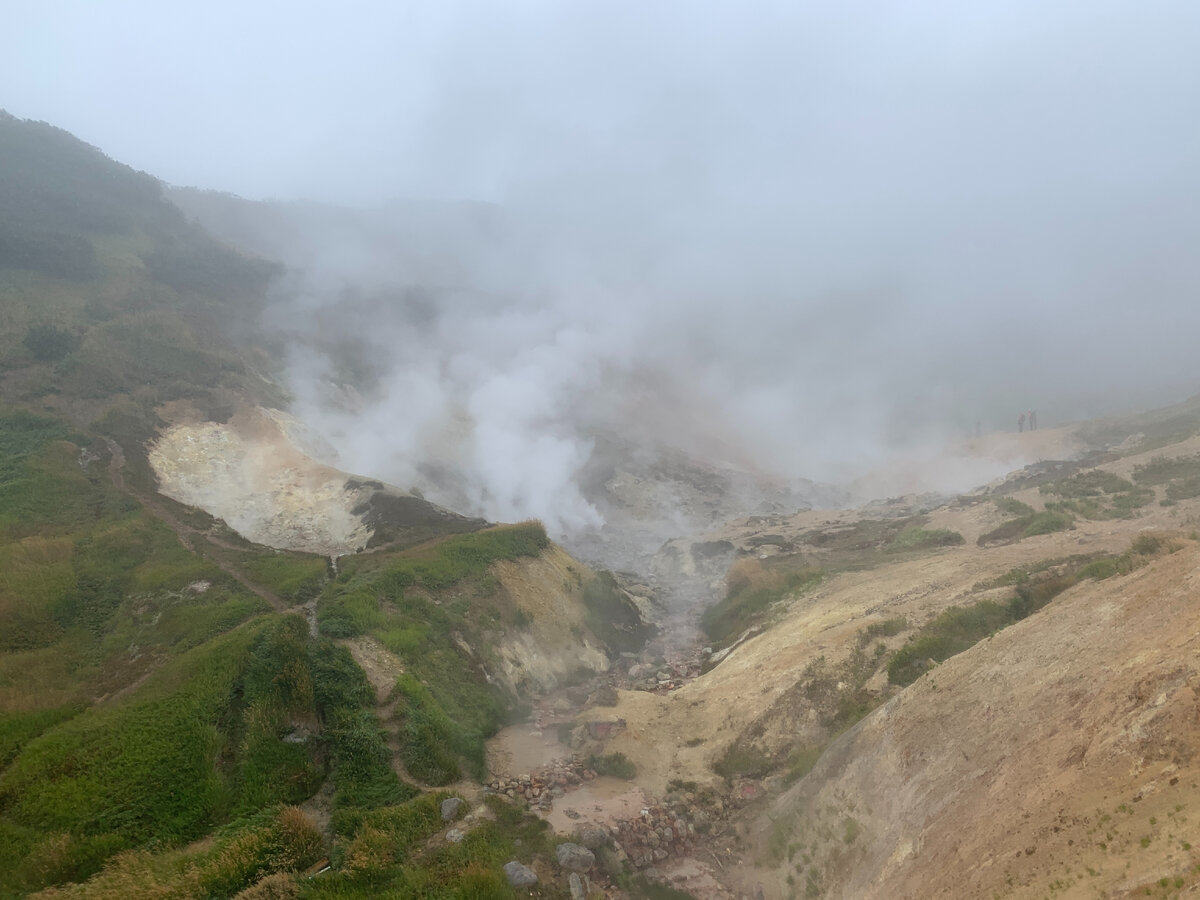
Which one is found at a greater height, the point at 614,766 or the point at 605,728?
the point at 605,728

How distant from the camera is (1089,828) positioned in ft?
30.1

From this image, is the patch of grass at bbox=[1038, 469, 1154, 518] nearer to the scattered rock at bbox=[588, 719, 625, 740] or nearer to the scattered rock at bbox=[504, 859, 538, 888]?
the scattered rock at bbox=[588, 719, 625, 740]

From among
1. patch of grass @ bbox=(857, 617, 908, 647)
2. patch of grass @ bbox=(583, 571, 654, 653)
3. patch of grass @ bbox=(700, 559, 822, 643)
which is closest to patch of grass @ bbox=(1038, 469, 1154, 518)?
patch of grass @ bbox=(700, 559, 822, 643)

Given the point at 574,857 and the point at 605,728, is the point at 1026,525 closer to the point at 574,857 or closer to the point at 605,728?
the point at 605,728

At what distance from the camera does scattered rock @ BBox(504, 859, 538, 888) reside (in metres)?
13.7

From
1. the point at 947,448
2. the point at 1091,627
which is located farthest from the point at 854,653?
Result: the point at 947,448

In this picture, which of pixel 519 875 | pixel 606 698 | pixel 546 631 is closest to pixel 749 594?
pixel 546 631

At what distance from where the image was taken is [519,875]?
13844 millimetres

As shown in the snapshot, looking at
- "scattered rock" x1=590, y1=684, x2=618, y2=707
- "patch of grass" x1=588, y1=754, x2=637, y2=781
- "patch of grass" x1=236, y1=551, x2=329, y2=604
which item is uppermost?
"patch of grass" x1=236, y1=551, x2=329, y2=604

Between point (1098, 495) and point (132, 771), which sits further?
point (1098, 495)

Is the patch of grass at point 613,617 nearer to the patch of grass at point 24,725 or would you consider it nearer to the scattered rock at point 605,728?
the scattered rock at point 605,728

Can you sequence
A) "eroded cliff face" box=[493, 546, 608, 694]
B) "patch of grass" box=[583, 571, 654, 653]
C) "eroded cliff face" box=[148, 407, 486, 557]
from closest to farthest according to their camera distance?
"eroded cliff face" box=[493, 546, 608, 694] < "patch of grass" box=[583, 571, 654, 653] < "eroded cliff face" box=[148, 407, 486, 557]

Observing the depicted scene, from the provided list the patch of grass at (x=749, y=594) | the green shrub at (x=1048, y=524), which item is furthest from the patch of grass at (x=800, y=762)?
the green shrub at (x=1048, y=524)

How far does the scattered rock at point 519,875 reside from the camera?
13.7 meters
